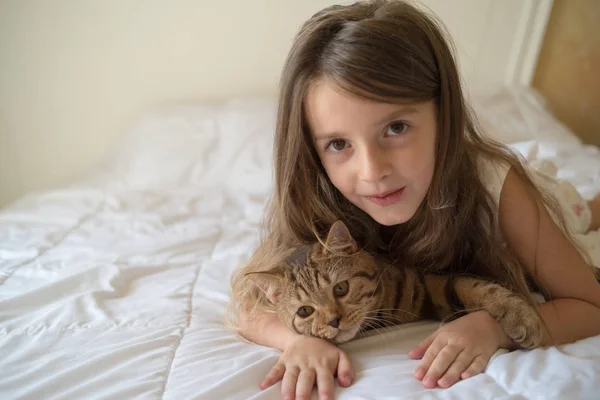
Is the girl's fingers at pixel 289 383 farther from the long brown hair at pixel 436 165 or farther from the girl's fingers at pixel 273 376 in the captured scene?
the long brown hair at pixel 436 165

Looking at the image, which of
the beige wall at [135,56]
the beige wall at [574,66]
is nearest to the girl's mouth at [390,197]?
the beige wall at [135,56]

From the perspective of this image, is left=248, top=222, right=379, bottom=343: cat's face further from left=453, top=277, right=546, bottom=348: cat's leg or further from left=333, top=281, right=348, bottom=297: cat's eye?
left=453, top=277, right=546, bottom=348: cat's leg

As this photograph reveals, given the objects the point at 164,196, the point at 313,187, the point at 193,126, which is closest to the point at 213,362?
the point at 313,187

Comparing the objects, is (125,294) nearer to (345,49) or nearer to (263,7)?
(345,49)

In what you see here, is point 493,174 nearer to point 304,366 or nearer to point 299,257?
point 299,257

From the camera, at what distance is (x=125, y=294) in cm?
104

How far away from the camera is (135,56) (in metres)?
2.08

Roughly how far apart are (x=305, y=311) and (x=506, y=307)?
14.7 inches

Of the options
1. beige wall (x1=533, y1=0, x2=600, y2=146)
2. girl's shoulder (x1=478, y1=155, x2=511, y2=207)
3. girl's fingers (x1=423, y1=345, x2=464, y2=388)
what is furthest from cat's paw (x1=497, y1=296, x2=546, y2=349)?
beige wall (x1=533, y1=0, x2=600, y2=146)

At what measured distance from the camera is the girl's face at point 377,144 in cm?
76

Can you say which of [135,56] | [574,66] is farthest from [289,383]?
[574,66]

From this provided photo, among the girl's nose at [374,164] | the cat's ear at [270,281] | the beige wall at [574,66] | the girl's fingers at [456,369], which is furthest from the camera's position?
the beige wall at [574,66]

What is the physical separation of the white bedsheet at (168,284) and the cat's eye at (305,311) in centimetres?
9

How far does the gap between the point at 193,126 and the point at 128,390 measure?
143cm
